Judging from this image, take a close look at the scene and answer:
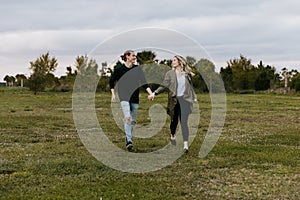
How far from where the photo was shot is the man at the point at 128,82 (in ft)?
41.6

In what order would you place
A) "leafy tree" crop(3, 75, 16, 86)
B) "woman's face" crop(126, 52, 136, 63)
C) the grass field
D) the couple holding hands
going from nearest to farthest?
1. the grass field
2. "woman's face" crop(126, 52, 136, 63)
3. the couple holding hands
4. "leafy tree" crop(3, 75, 16, 86)

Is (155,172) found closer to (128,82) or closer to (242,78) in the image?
(128,82)

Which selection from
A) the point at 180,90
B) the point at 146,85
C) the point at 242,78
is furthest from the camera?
the point at 242,78

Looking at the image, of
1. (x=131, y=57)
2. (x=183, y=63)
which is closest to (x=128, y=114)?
(x=131, y=57)

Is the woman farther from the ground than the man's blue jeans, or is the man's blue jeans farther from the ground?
the woman

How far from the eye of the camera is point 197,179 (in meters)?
9.62

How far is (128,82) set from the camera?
12820mm

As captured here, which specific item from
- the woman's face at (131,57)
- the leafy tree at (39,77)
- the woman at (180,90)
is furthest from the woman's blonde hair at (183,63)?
the leafy tree at (39,77)

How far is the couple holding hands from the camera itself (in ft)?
41.8

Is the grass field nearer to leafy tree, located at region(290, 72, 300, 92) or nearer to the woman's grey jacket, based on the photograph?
the woman's grey jacket

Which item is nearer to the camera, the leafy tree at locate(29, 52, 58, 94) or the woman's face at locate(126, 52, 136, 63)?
the woman's face at locate(126, 52, 136, 63)

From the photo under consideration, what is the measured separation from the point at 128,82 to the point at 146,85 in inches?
21.8

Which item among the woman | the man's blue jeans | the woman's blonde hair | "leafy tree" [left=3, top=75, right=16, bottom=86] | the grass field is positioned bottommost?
the grass field

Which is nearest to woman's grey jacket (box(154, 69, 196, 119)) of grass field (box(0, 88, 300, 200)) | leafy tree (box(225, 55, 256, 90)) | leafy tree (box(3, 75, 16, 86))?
grass field (box(0, 88, 300, 200))
